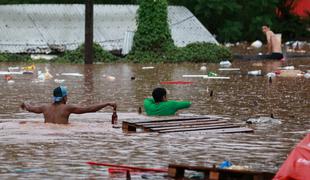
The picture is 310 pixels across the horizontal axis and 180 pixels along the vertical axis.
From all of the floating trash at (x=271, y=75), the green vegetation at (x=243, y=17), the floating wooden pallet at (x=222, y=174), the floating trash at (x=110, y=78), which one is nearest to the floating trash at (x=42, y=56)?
the green vegetation at (x=243, y=17)

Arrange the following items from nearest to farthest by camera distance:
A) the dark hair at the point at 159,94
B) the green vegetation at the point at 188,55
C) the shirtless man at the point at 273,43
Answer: the dark hair at the point at 159,94 → the shirtless man at the point at 273,43 → the green vegetation at the point at 188,55

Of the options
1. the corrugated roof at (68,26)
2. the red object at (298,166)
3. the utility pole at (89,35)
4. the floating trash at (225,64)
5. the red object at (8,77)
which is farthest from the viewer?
the corrugated roof at (68,26)

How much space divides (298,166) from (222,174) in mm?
974

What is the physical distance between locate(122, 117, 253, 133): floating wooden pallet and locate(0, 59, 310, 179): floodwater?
0.69 feet

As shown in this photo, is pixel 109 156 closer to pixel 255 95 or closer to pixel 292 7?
pixel 255 95

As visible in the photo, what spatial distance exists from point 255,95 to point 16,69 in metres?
10.7

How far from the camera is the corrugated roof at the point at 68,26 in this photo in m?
35.8

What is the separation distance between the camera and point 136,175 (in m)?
10.8

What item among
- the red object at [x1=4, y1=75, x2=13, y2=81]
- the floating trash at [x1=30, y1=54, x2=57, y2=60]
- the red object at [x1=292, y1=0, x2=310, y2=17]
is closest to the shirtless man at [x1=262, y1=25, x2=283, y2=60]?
the floating trash at [x1=30, y1=54, x2=57, y2=60]

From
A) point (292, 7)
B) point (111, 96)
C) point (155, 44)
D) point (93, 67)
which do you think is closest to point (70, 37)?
point (155, 44)

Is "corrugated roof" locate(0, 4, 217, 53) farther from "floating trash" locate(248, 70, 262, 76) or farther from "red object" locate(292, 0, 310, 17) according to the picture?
"floating trash" locate(248, 70, 262, 76)

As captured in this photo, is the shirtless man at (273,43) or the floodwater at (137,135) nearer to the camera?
the floodwater at (137,135)

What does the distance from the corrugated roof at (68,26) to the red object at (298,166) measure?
86.3 ft

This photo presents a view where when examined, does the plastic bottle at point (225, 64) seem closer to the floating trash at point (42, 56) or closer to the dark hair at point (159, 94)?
the floating trash at point (42, 56)
